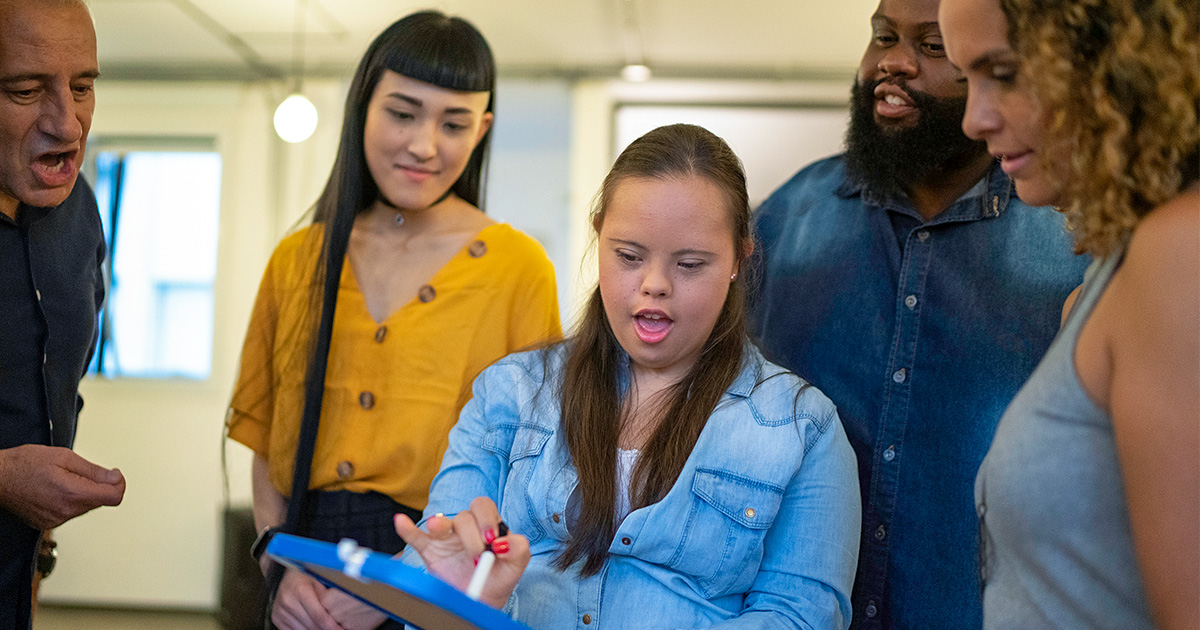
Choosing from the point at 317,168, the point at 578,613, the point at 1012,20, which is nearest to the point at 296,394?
the point at 578,613

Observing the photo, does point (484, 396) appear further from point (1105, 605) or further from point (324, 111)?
point (324, 111)

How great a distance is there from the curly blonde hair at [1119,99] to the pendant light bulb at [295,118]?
4745mm

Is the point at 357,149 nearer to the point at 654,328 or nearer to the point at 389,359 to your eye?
the point at 389,359

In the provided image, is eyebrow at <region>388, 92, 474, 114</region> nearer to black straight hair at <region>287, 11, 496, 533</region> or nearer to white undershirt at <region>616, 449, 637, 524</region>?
black straight hair at <region>287, 11, 496, 533</region>

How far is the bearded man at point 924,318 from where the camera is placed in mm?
1507

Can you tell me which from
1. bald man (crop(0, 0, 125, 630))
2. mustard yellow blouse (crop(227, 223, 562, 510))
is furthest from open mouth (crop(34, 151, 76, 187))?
mustard yellow blouse (crop(227, 223, 562, 510))

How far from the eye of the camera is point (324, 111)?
5.92 meters

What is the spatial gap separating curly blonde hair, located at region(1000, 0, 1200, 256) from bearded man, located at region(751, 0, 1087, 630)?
2.03ft

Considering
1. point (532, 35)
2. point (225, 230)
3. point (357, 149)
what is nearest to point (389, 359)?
point (357, 149)

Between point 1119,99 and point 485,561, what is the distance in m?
0.75

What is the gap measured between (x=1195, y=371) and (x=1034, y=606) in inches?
11.8

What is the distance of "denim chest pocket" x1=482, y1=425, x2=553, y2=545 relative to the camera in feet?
4.29

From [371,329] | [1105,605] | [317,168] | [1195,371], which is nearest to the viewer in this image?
[1195,371]

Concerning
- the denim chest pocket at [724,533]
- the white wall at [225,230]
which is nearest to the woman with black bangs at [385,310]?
the denim chest pocket at [724,533]
